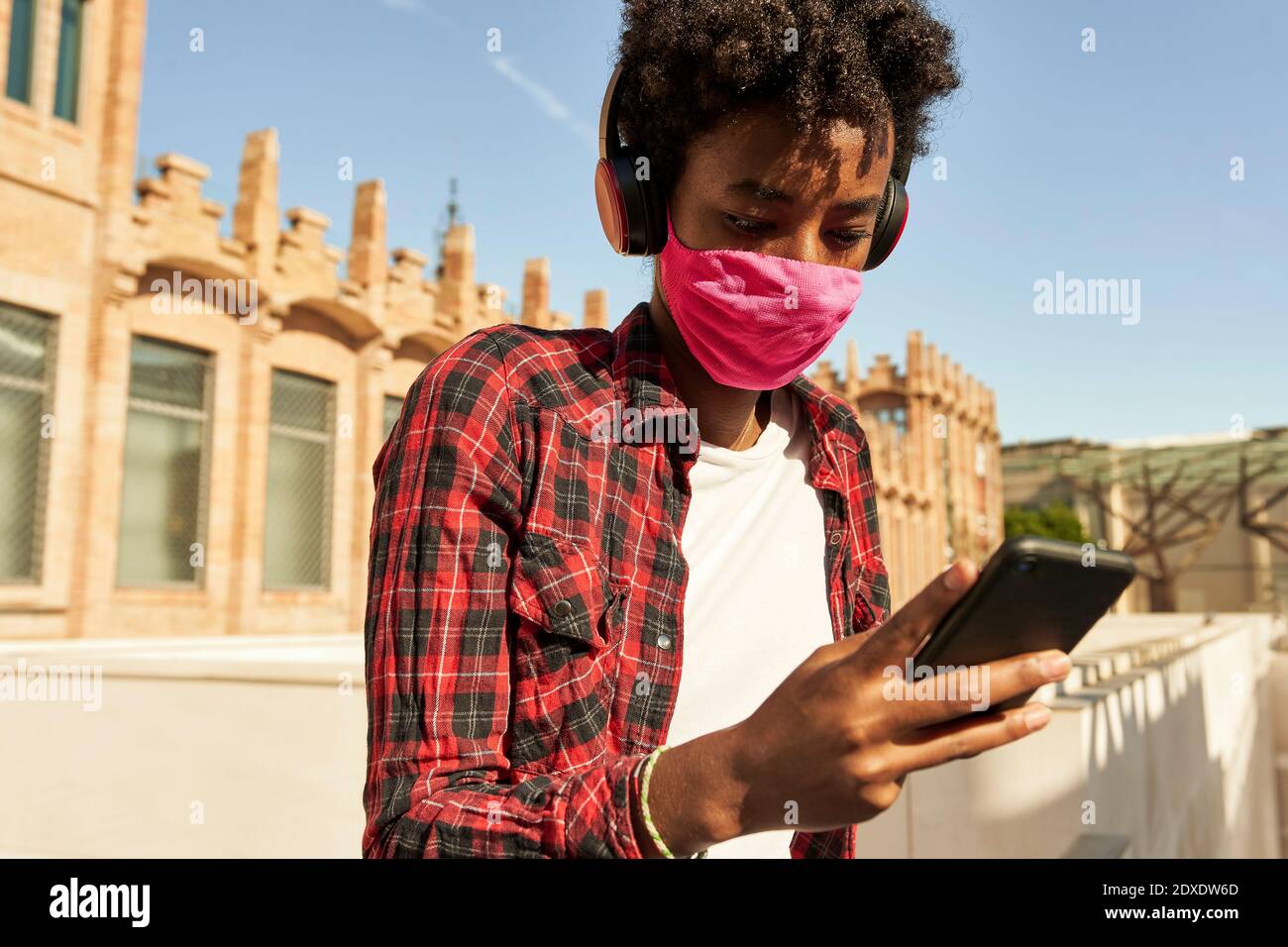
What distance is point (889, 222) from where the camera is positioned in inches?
72.4

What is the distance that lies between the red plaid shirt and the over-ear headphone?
0.26 m

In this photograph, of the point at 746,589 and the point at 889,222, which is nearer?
the point at 746,589

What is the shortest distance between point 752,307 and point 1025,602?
775 mm

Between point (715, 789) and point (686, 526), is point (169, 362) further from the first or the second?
point (715, 789)

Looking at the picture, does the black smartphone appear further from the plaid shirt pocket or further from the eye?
the eye

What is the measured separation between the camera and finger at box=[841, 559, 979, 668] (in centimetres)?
87

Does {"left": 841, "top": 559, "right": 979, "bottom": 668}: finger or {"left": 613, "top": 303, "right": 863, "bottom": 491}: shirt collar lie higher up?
{"left": 613, "top": 303, "right": 863, "bottom": 491}: shirt collar

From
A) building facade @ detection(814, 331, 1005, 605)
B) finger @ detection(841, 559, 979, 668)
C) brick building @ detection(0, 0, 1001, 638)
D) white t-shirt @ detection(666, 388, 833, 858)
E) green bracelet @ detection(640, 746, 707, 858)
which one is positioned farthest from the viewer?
building facade @ detection(814, 331, 1005, 605)

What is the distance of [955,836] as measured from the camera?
15.4ft

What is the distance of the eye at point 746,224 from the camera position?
1502 mm

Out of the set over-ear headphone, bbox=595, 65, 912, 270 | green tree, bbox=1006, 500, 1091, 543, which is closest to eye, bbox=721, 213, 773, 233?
over-ear headphone, bbox=595, 65, 912, 270

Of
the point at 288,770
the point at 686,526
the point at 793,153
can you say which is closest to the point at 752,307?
the point at 793,153

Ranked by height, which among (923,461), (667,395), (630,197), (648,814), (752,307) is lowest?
(648,814)
